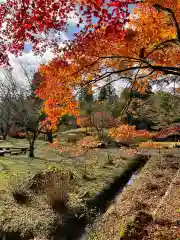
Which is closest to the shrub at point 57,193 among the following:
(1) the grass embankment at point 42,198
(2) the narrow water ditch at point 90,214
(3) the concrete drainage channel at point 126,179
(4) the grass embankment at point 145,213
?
(1) the grass embankment at point 42,198

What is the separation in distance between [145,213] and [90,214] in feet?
8.93

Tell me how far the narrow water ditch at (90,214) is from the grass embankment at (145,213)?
15.5 inches

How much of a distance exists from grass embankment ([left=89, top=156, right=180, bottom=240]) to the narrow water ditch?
39 cm

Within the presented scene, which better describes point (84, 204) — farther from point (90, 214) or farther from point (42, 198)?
point (42, 198)

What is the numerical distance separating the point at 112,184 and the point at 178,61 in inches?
289

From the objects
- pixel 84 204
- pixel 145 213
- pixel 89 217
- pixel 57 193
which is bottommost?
pixel 89 217

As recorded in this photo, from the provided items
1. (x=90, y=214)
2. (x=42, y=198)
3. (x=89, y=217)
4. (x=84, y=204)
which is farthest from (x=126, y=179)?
(x=42, y=198)

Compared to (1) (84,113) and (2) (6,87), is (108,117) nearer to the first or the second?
(1) (84,113)

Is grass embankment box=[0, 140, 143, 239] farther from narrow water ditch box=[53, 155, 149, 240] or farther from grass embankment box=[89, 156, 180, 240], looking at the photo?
grass embankment box=[89, 156, 180, 240]

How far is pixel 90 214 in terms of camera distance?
10.7 meters

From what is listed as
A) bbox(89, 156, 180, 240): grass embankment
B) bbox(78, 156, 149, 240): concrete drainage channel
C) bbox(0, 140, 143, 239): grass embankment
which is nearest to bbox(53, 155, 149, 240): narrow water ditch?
bbox(78, 156, 149, 240): concrete drainage channel

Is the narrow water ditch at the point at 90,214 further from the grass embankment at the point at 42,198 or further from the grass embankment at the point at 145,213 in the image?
the grass embankment at the point at 145,213

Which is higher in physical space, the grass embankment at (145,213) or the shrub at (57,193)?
the shrub at (57,193)

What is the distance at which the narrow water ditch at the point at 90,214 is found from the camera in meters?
9.17
